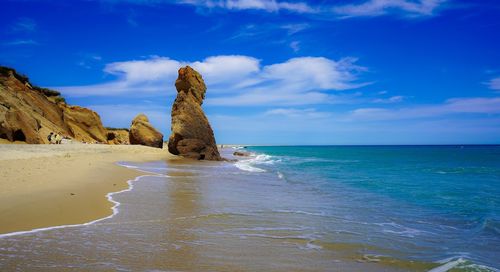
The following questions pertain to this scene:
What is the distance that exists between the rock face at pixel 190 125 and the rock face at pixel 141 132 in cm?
1633

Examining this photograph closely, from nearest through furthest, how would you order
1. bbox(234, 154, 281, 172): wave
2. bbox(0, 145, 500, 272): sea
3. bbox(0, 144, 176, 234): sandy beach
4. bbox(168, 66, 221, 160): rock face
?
bbox(0, 145, 500, 272): sea, bbox(0, 144, 176, 234): sandy beach, bbox(234, 154, 281, 172): wave, bbox(168, 66, 221, 160): rock face

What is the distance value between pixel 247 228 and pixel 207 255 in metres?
2.06

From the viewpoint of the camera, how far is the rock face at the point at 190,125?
3288cm

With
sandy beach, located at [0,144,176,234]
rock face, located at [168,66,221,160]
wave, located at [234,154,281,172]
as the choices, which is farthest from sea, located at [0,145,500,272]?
rock face, located at [168,66,221,160]

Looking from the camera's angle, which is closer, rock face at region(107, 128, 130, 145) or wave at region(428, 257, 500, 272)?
wave at region(428, 257, 500, 272)

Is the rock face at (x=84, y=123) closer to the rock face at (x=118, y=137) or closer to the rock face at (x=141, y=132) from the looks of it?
the rock face at (x=118, y=137)

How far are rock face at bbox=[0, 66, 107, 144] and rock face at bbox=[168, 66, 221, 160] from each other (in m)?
10.8

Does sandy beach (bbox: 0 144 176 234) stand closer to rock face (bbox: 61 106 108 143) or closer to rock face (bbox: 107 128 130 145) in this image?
rock face (bbox: 61 106 108 143)

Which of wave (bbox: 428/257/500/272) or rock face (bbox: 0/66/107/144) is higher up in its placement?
rock face (bbox: 0/66/107/144)

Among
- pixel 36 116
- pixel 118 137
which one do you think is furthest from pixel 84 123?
pixel 36 116

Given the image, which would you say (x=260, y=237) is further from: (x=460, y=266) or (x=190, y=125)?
(x=190, y=125)

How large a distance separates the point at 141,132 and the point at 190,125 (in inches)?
747

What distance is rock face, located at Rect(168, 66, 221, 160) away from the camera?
1294 inches

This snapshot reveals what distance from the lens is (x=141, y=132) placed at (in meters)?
49.7
